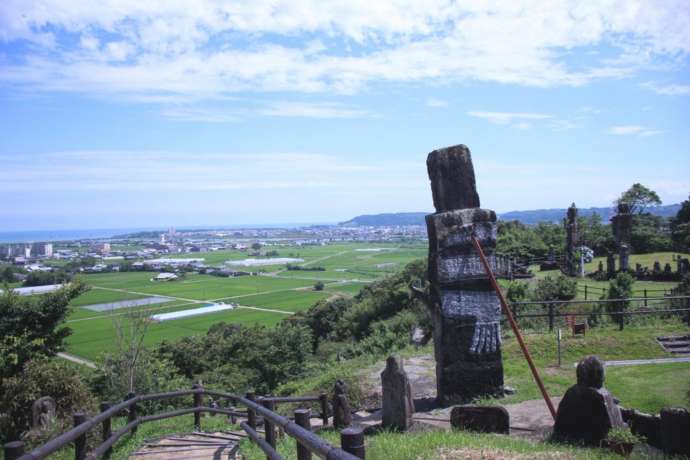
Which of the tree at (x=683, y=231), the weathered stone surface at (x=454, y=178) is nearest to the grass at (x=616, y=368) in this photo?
the weathered stone surface at (x=454, y=178)

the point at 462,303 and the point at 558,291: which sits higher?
the point at 462,303

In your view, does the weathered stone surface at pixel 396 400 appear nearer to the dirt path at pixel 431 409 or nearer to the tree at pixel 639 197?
the dirt path at pixel 431 409

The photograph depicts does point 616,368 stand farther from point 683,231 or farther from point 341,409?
point 683,231

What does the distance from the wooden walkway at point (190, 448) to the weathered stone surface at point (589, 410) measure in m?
4.52

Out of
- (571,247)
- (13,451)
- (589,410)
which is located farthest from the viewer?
(571,247)

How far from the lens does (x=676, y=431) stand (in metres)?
6.34

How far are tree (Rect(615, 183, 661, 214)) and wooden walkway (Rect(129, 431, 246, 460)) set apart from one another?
54294 mm

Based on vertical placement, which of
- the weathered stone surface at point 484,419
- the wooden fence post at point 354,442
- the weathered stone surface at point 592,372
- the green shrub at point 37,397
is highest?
the wooden fence post at point 354,442

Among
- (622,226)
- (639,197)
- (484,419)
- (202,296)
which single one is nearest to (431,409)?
(484,419)

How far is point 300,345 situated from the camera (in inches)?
1334

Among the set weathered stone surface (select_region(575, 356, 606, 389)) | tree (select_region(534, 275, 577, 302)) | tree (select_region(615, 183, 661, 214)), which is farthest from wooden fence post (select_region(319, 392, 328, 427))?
tree (select_region(615, 183, 661, 214))

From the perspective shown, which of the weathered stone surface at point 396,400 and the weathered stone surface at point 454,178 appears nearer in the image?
the weathered stone surface at point 396,400

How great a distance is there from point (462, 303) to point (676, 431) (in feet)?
17.4

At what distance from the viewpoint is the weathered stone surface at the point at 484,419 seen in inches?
324
